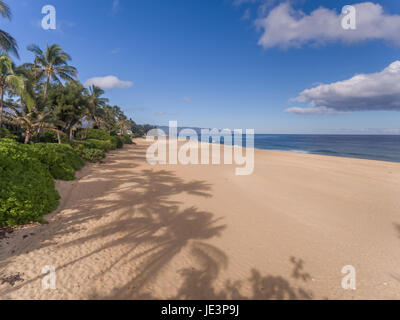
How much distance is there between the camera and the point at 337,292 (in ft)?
13.0

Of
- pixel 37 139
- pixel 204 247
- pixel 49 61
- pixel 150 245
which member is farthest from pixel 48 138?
pixel 204 247

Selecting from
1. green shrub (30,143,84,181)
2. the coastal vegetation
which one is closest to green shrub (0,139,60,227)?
the coastal vegetation

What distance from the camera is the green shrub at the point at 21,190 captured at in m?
5.17

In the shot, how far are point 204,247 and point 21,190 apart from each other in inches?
227

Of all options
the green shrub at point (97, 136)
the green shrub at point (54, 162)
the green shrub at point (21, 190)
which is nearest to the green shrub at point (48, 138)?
the green shrub at point (97, 136)

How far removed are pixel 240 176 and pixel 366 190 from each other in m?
7.88

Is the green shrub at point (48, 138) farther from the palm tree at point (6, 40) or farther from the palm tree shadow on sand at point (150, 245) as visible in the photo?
the palm tree shadow on sand at point (150, 245)

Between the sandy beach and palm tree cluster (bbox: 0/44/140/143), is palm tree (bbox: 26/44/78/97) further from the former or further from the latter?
the sandy beach

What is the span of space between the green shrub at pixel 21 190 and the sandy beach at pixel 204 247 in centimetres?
43

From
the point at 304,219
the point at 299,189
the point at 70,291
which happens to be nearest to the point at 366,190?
the point at 299,189

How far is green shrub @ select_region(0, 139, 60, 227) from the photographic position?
517 centimetres

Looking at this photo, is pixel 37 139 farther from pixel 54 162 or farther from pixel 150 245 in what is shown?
pixel 150 245

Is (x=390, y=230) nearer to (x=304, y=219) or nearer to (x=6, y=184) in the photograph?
(x=304, y=219)

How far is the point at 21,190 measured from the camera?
17.9ft
